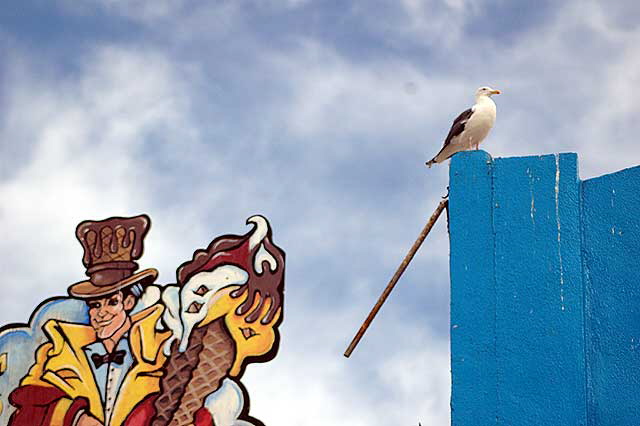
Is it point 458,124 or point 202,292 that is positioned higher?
point 458,124

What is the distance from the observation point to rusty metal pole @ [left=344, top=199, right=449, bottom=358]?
6.46 metres

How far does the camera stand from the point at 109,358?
8258mm

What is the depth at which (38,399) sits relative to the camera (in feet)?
27.2

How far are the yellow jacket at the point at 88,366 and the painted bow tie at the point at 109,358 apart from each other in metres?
0.09

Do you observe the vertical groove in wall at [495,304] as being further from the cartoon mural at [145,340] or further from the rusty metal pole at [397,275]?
the cartoon mural at [145,340]

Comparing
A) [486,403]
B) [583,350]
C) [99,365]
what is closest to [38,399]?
[99,365]

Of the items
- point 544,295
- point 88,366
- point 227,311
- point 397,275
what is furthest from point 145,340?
point 544,295

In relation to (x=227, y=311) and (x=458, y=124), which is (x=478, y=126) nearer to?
(x=458, y=124)

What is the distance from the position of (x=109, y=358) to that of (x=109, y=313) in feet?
1.38

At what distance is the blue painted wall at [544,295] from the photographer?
579 centimetres

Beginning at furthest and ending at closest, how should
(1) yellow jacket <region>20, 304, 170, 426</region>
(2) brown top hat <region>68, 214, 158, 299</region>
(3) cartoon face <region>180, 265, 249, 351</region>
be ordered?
(2) brown top hat <region>68, 214, 158, 299</region>, (3) cartoon face <region>180, 265, 249, 351</region>, (1) yellow jacket <region>20, 304, 170, 426</region>

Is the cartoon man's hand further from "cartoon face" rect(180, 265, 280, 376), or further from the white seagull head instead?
the white seagull head

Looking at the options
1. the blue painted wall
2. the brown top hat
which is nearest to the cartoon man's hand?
the brown top hat

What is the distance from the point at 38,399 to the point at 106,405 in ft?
2.21
